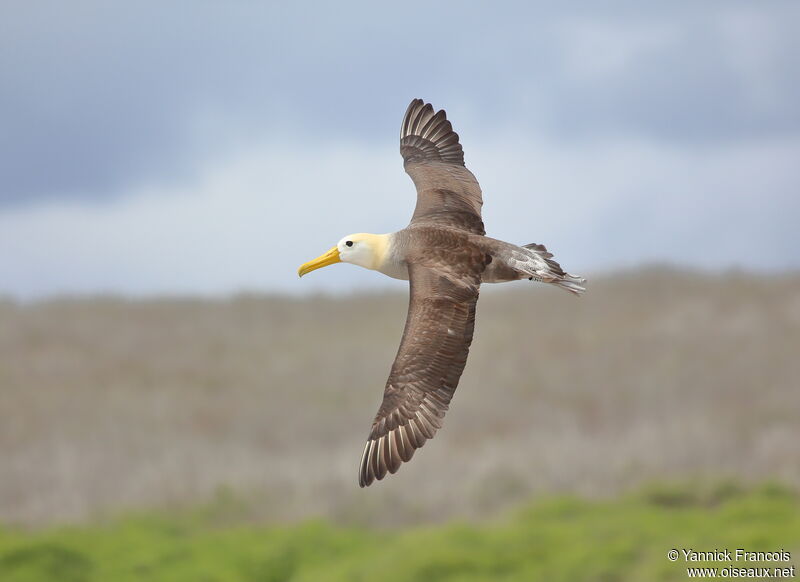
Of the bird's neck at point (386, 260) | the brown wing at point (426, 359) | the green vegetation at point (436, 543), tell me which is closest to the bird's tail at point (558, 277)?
the brown wing at point (426, 359)

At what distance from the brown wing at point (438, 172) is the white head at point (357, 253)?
1.75 feet

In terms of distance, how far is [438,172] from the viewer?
8484 millimetres

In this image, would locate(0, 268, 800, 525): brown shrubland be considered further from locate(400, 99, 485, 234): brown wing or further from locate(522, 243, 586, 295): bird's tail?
locate(522, 243, 586, 295): bird's tail

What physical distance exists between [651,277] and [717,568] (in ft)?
66.8

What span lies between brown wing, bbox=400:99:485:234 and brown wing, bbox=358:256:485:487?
930 millimetres

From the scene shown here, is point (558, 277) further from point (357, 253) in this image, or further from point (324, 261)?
point (324, 261)

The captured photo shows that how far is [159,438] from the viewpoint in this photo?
90.6ft

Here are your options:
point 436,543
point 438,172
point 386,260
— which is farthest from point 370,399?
point 386,260

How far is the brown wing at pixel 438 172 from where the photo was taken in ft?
25.3

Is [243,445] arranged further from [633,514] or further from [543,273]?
[543,273]

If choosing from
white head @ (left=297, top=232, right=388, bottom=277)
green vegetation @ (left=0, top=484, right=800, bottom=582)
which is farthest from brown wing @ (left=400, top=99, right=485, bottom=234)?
green vegetation @ (left=0, top=484, right=800, bottom=582)

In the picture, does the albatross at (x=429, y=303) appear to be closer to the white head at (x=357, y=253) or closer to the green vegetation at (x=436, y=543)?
the white head at (x=357, y=253)

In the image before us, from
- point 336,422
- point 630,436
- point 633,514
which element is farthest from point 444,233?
point 336,422

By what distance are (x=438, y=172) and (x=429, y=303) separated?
2251 millimetres
